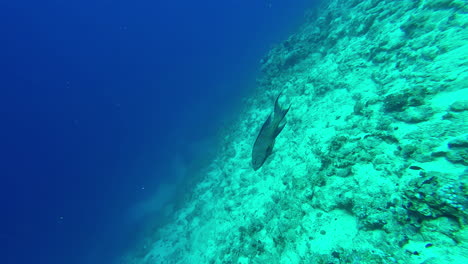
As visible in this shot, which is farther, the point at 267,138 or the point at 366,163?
the point at 267,138

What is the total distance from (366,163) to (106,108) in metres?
57.0

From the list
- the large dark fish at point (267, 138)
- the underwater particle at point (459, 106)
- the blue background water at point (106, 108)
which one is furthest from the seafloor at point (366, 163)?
the blue background water at point (106, 108)

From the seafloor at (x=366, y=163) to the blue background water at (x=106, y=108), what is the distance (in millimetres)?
11838

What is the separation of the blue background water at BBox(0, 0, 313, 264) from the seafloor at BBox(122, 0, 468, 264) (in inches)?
466

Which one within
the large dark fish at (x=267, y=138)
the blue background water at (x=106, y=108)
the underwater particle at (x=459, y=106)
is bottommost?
the underwater particle at (x=459, y=106)

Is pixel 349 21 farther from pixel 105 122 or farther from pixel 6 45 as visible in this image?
pixel 6 45

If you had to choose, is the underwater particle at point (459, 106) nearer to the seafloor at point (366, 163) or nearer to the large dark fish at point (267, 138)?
the seafloor at point (366, 163)

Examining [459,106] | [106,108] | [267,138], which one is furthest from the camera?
[106,108]

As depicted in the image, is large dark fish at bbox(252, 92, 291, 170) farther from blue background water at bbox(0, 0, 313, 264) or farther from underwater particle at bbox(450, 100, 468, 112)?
blue background water at bbox(0, 0, 313, 264)

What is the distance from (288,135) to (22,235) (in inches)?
1471

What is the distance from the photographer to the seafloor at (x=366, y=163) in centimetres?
310

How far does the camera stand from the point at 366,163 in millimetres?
4512

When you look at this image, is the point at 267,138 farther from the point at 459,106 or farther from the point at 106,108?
the point at 106,108

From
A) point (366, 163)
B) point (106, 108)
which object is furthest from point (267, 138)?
point (106, 108)
